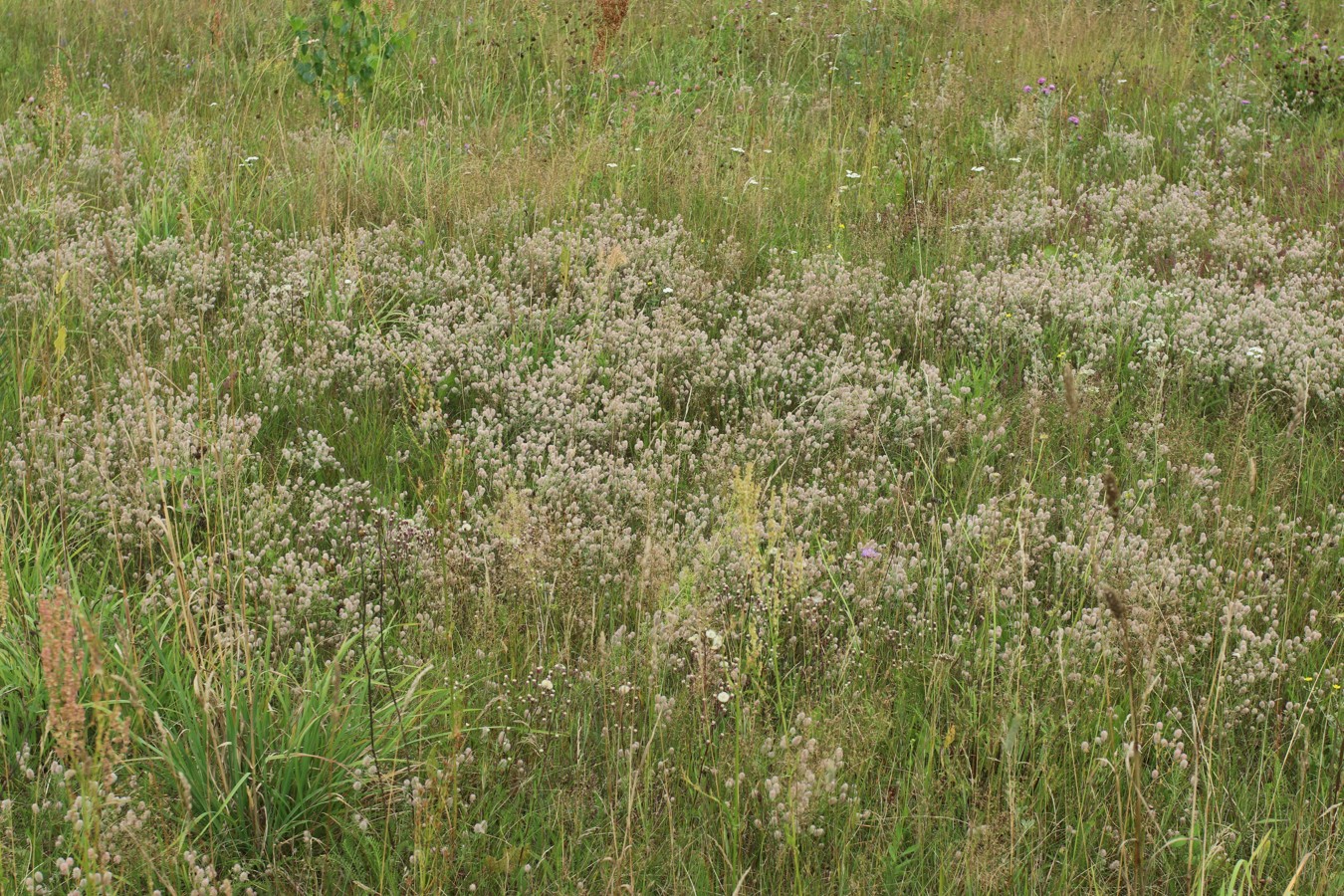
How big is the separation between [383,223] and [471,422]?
1.77 metres

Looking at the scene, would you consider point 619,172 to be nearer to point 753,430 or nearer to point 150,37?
point 753,430

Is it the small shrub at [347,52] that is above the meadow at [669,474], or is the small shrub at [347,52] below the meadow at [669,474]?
above

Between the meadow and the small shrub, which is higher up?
the small shrub

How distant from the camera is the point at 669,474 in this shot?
3.46 m

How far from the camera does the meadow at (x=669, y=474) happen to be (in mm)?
2338

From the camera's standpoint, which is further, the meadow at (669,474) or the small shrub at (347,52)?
the small shrub at (347,52)

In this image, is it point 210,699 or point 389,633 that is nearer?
point 210,699

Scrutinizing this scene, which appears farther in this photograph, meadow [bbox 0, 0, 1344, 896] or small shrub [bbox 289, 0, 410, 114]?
small shrub [bbox 289, 0, 410, 114]

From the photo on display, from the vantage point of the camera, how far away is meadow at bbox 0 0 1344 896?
7.67 feet

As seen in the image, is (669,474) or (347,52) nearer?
(669,474)

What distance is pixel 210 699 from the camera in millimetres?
2316

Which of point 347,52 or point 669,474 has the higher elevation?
point 347,52

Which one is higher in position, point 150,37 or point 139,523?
point 150,37

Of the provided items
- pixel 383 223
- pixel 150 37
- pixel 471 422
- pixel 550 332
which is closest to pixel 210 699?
pixel 471 422
